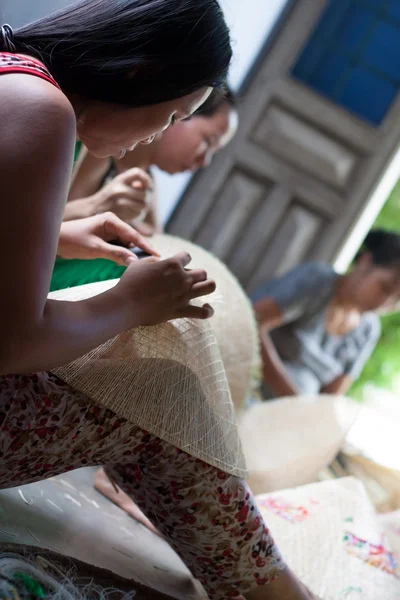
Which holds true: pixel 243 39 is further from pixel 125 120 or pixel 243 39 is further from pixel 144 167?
pixel 125 120

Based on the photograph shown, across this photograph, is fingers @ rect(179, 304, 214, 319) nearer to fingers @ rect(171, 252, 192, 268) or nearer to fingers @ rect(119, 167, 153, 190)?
fingers @ rect(171, 252, 192, 268)

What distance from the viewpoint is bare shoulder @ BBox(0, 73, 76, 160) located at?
0.54 m

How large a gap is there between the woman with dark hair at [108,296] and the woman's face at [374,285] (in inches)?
52.2

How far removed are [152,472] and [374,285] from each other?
141 centimetres

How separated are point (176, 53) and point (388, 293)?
150cm

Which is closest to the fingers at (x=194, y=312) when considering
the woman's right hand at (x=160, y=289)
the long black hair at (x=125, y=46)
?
the woman's right hand at (x=160, y=289)

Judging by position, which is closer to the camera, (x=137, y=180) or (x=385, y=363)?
(x=137, y=180)

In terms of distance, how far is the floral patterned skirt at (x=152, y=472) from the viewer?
0.67 metres

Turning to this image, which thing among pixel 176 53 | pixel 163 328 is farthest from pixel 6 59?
pixel 163 328

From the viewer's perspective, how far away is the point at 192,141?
1.53 meters

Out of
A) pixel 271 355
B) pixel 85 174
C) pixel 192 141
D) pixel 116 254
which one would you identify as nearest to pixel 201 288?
pixel 116 254

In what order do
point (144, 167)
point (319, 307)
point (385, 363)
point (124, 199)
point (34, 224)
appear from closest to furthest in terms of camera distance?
point (34, 224) < point (124, 199) < point (144, 167) < point (319, 307) < point (385, 363)

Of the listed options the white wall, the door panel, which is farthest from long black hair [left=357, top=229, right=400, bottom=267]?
the white wall

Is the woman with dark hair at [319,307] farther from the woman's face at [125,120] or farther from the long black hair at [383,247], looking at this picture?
the woman's face at [125,120]
